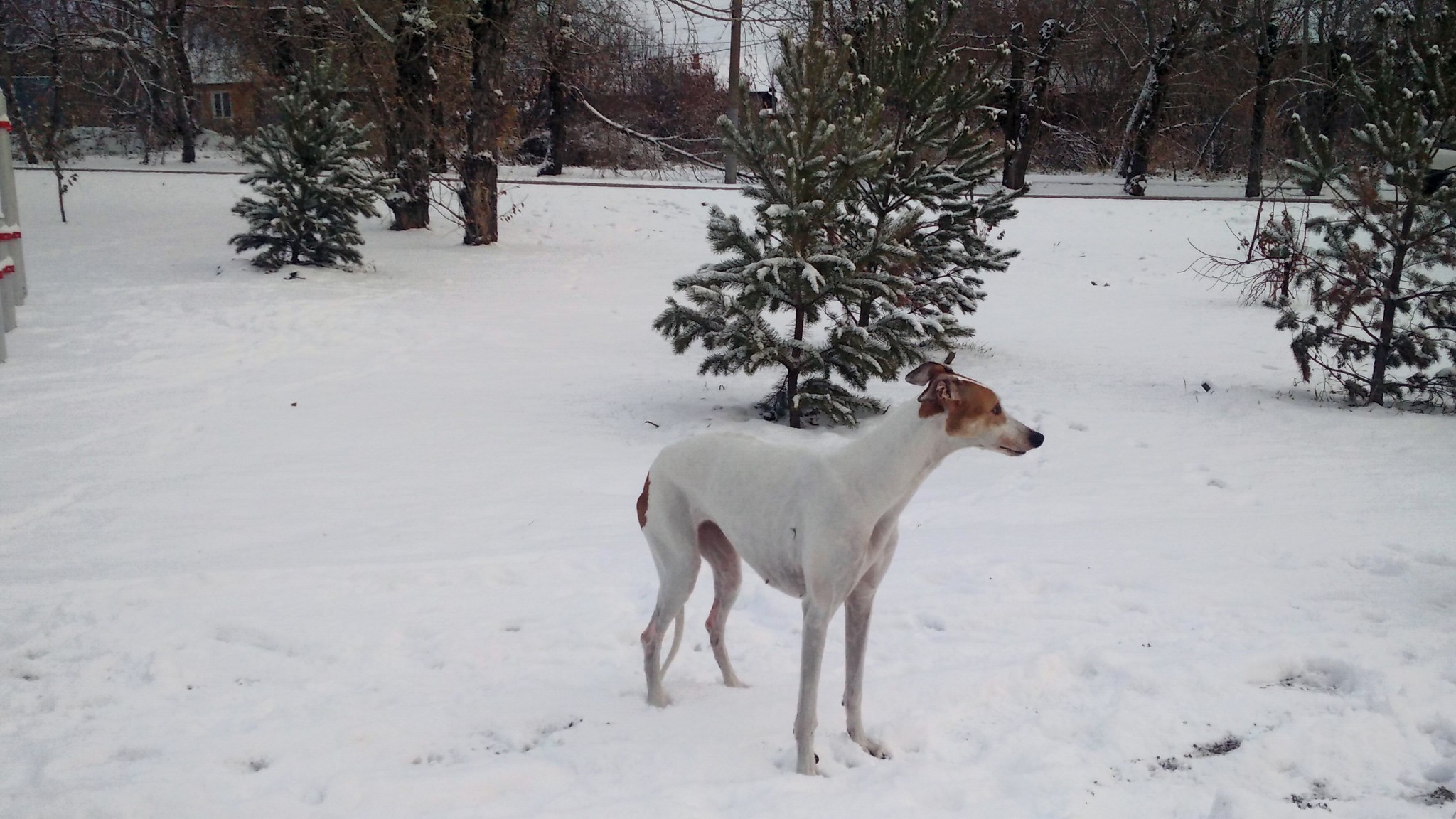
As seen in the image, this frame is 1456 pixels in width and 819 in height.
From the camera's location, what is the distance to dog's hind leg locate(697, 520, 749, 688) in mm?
4172

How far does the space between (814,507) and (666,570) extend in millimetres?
799

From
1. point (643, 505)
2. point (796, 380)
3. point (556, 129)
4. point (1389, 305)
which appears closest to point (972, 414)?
point (643, 505)

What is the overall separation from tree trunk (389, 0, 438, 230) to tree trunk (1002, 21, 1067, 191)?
49.7 feet

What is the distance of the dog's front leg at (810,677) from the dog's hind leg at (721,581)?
0.57m

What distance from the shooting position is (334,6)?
1962 cm

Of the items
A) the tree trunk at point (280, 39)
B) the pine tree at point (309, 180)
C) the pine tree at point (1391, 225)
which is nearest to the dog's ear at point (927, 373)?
the pine tree at point (1391, 225)

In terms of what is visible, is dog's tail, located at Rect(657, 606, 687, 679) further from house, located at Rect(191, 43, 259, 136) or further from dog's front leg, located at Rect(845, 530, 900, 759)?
house, located at Rect(191, 43, 259, 136)

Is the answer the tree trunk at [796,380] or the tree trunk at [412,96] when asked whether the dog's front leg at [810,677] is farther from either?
the tree trunk at [412,96]

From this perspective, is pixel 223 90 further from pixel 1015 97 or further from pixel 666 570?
pixel 666 570

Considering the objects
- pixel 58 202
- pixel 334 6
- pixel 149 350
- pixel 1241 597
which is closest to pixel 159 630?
pixel 1241 597

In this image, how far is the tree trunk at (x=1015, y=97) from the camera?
26344 millimetres

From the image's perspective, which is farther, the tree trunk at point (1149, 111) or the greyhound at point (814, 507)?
the tree trunk at point (1149, 111)

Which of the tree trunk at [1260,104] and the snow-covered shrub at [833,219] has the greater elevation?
the tree trunk at [1260,104]

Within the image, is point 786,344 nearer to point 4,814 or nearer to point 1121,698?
point 1121,698
